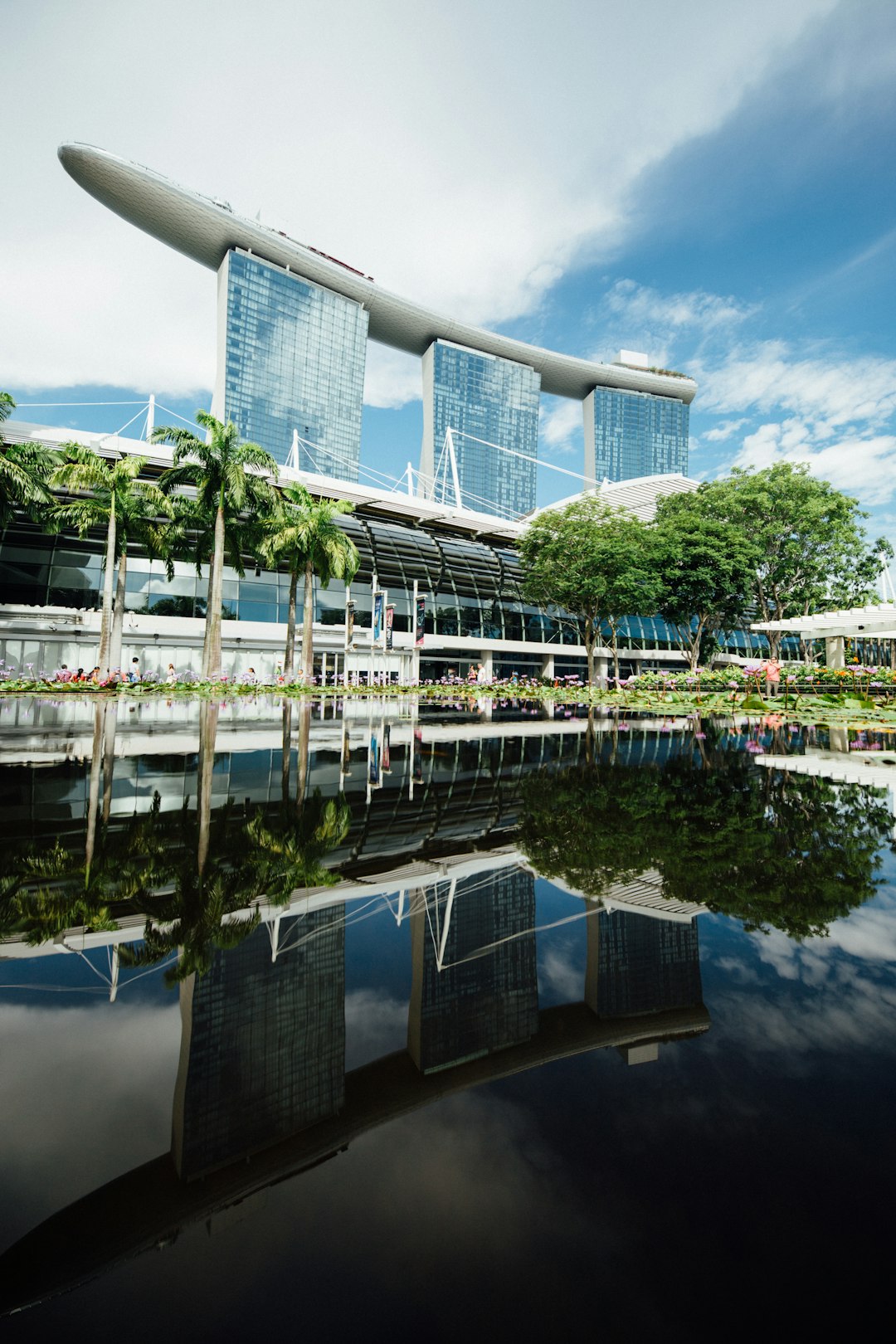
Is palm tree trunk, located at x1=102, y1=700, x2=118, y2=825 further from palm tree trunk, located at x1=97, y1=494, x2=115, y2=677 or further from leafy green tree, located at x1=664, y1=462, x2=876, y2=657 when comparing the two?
leafy green tree, located at x1=664, y1=462, x2=876, y2=657

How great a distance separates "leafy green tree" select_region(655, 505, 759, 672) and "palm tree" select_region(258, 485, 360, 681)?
20688mm

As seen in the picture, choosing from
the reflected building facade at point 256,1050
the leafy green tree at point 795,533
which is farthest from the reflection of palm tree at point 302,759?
the leafy green tree at point 795,533

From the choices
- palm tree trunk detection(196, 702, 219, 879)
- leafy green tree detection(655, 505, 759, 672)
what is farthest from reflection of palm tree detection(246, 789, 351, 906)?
leafy green tree detection(655, 505, 759, 672)

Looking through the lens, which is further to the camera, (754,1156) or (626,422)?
(626,422)

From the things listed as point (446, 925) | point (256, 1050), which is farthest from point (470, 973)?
point (256, 1050)

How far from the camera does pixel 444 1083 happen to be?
5.80 ft

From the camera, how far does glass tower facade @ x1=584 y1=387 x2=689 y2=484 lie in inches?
5773

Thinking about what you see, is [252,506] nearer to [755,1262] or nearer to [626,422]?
[755,1262]

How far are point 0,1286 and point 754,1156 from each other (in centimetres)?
149

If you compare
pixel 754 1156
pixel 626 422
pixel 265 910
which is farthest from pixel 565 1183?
pixel 626 422

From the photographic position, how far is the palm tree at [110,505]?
27062mm

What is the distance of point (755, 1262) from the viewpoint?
1116mm

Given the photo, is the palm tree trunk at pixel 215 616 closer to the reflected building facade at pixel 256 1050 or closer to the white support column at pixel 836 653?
the reflected building facade at pixel 256 1050

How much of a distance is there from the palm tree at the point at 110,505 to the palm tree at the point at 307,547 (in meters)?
5.39
